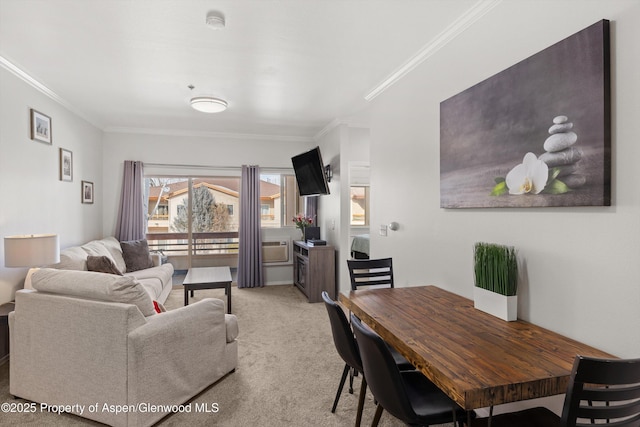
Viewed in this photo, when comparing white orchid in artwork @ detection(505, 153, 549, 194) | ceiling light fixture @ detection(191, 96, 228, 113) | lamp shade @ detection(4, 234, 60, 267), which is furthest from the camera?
ceiling light fixture @ detection(191, 96, 228, 113)

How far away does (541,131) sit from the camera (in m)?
1.72

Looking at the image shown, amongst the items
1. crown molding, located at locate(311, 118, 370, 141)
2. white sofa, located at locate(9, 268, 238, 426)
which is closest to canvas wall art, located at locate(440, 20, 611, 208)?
white sofa, located at locate(9, 268, 238, 426)

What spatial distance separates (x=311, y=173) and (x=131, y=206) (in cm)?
283

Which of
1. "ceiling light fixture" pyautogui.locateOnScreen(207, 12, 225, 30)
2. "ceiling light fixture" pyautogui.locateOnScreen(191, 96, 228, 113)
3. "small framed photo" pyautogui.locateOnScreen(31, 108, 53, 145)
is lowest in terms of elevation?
"small framed photo" pyautogui.locateOnScreen(31, 108, 53, 145)

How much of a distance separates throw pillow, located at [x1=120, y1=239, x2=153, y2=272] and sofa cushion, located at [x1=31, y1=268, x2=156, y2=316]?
2.73 m

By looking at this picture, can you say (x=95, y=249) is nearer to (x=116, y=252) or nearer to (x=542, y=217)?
(x=116, y=252)

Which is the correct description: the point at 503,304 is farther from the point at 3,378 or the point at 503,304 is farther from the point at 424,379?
the point at 3,378

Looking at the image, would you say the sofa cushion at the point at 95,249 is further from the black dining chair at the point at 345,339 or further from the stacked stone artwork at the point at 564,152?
the stacked stone artwork at the point at 564,152

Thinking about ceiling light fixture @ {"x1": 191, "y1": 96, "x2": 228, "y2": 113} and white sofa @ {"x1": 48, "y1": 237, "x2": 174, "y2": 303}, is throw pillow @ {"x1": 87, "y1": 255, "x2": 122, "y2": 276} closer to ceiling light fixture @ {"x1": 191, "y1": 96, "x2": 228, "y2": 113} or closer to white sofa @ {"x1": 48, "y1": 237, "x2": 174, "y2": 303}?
white sofa @ {"x1": 48, "y1": 237, "x2": 174, "y2": 303}

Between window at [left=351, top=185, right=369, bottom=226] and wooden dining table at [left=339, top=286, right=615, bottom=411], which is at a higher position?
window at [left=351, top=185, right=369, bottom=226]

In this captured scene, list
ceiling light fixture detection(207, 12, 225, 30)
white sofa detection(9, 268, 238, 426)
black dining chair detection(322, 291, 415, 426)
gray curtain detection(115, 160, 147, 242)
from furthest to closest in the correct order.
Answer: gray curtain detection(115, 160, 147, 242) → ceiling light fixture detection(207, 12, 225, 30) → white sofa detection(9, 268, 238, 426) → black dining chair detection(322, 291, 415, 426)

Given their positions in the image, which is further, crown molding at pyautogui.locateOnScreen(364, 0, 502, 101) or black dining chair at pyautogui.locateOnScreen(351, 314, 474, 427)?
crown molding at pyautogui.locateOnScreen(364, 0, 502, 101)

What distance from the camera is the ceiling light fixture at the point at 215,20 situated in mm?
2250

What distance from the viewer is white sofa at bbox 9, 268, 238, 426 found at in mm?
2012
